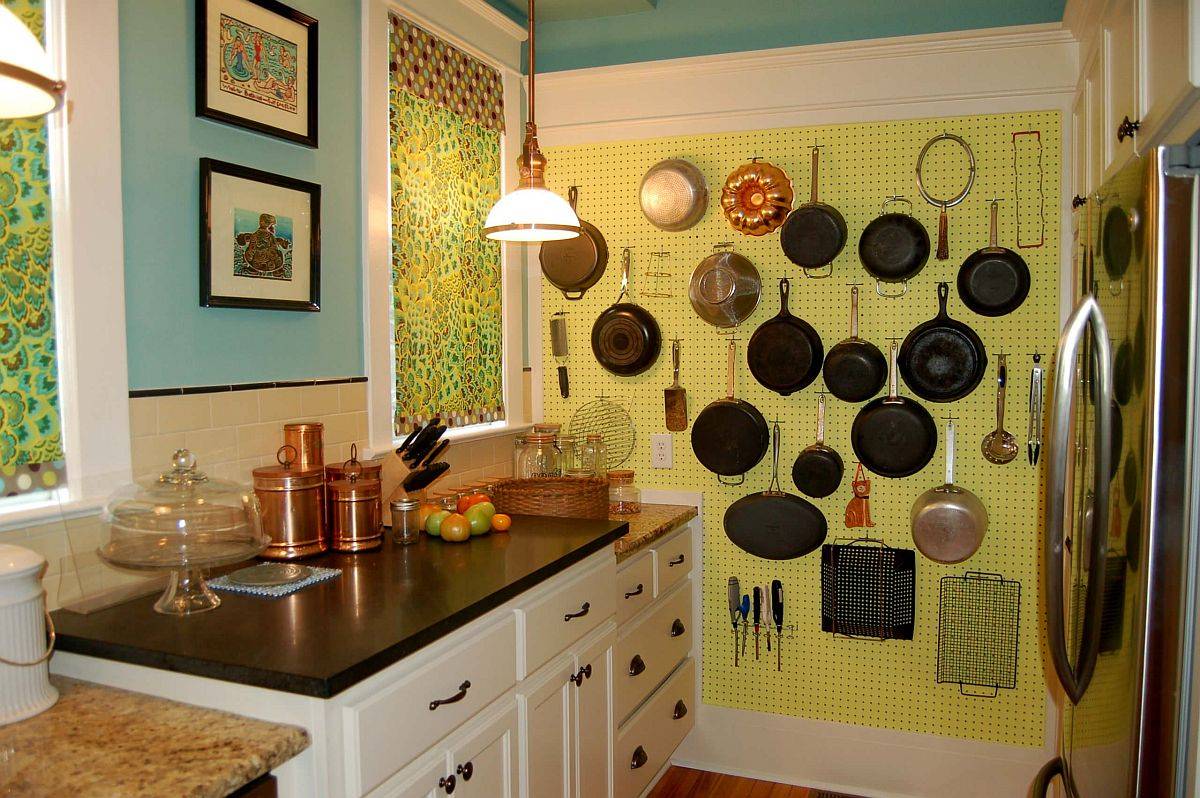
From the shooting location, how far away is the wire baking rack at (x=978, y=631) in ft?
10.3

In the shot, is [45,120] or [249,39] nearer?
[45,120]

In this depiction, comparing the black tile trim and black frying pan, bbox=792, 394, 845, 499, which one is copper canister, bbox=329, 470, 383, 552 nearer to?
the black tile trim

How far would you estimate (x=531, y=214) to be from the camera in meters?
2.31

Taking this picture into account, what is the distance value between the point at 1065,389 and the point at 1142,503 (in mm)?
252

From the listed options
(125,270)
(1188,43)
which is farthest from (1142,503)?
(125,270)

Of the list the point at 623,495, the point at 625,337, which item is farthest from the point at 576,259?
the point at 623,495

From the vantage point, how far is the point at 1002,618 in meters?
3.13

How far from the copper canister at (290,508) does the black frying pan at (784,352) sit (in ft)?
5.44

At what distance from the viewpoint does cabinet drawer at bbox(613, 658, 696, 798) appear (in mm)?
2730

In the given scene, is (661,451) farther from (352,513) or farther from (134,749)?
(134,749)

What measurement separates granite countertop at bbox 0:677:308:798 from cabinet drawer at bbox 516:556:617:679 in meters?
0.70

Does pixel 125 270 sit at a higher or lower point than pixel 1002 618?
higher

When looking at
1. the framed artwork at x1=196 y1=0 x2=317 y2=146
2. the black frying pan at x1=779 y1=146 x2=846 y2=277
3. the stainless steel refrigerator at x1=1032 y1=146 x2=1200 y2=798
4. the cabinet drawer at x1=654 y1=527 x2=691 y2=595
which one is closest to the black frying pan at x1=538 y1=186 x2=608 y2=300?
the black frying pan at x1=779 y1=146 x2=846 y2=277

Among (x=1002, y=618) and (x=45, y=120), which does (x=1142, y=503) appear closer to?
(x=1002, y=618)
